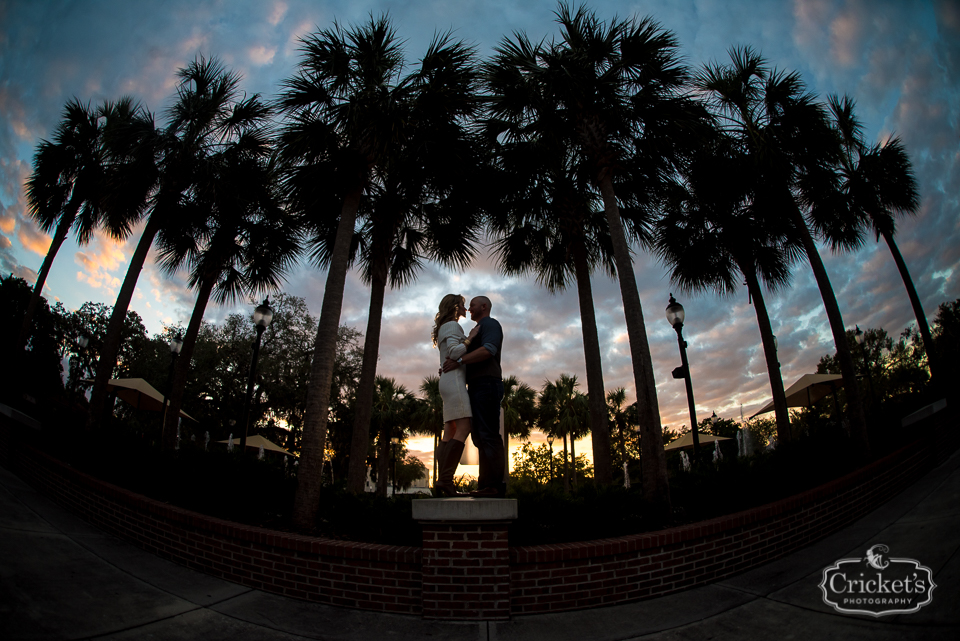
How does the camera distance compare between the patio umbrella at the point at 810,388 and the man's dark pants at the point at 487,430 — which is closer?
the man's dark pants at the point at 487,430

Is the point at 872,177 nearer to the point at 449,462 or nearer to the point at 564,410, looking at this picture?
the point at 449,462

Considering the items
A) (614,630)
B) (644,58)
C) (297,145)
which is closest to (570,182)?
(644,58)

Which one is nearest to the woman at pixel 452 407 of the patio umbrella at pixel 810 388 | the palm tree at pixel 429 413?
the patio umbrella at pixel 810 388

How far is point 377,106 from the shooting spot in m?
6.67

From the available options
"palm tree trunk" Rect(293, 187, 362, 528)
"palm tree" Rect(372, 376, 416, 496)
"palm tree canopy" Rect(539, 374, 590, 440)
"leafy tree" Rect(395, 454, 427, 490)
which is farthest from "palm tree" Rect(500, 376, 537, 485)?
"leafy tree" Rect(395, 454, 427, 490)

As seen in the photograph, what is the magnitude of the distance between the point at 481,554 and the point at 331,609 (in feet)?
4.47

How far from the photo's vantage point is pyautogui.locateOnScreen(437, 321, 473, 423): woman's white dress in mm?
3902

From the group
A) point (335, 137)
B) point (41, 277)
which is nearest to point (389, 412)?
point (41, 277)

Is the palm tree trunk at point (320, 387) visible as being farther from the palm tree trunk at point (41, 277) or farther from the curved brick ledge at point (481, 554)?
the palm tree trunk at point (41, 277)

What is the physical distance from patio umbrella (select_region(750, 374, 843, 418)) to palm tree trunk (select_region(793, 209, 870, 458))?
4.43 meters

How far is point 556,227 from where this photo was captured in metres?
10.7

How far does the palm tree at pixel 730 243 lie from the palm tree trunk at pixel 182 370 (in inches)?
446

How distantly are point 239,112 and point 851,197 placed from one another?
49.0 ft

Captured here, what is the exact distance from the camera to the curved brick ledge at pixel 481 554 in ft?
12.3
